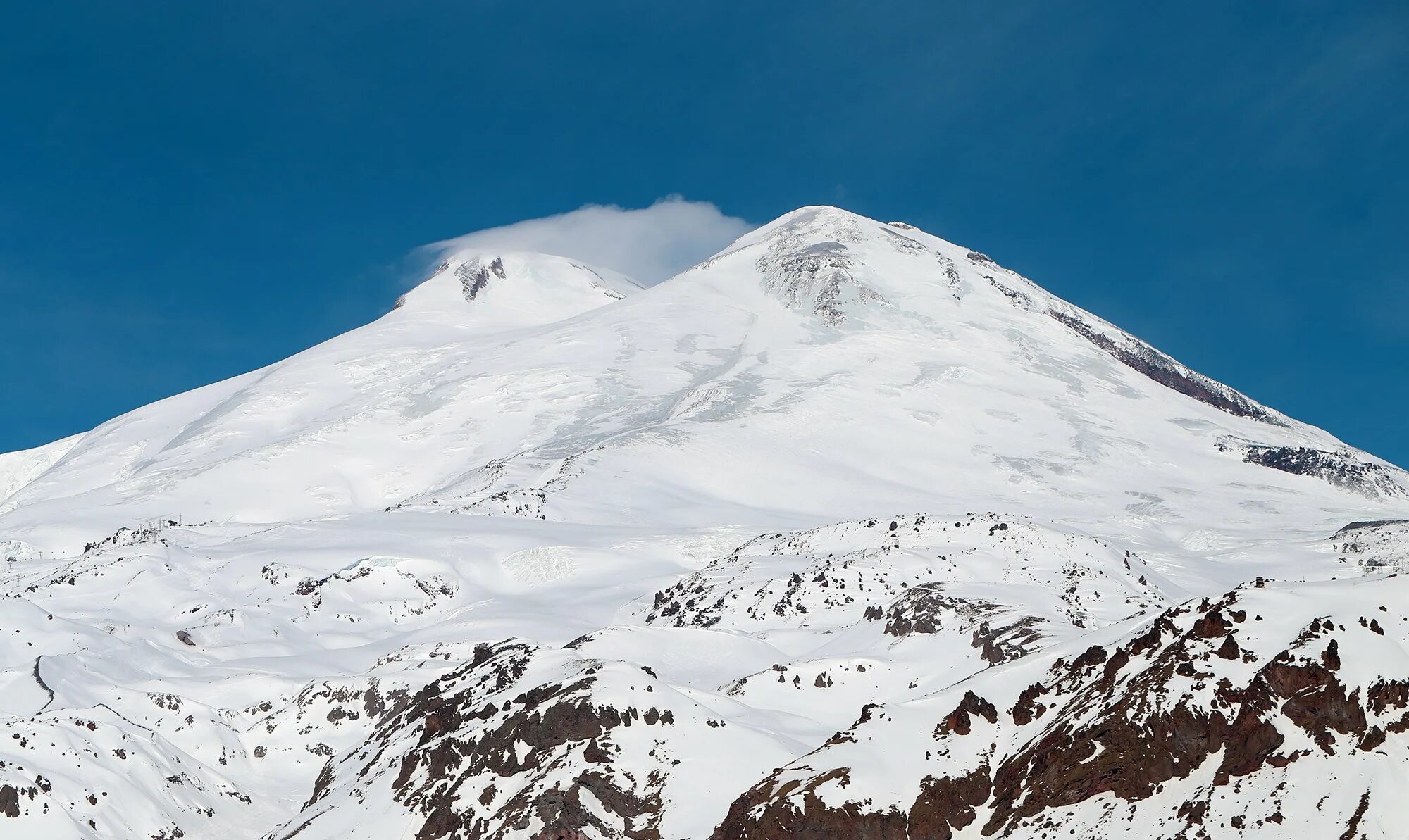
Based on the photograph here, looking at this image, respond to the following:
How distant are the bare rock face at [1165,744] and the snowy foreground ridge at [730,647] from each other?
94 millimetres

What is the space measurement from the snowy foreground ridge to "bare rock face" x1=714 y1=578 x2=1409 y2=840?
0.09 m

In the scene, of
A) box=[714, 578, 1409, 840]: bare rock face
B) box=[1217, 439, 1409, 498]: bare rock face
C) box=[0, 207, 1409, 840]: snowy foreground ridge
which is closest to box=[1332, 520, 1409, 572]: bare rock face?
box=[0, 207, 1409, 840]: snowy foreground ridge

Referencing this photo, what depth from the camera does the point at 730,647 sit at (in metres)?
76.8

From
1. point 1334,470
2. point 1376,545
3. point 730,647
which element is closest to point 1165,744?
point 730,647

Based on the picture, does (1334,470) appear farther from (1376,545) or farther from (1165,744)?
(1165,744)

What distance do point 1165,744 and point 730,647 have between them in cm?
4099

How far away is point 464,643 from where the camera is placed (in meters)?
99.9

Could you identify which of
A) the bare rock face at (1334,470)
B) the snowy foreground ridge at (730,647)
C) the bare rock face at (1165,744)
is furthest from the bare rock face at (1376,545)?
the bare rock face at (1165,744)

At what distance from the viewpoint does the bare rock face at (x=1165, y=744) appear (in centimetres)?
3512

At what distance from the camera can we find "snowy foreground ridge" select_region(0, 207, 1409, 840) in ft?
124

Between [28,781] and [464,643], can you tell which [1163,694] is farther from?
[464,643]

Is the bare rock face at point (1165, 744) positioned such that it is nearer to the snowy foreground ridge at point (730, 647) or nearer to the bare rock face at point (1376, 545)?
the snowy foreground ridge at point (730, 647)

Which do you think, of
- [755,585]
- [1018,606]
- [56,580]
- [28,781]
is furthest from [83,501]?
[1018,606]

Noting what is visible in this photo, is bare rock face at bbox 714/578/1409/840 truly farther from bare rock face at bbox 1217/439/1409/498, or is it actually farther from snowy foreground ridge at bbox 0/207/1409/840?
bare rock face at bbox 1217/439/1409/498
